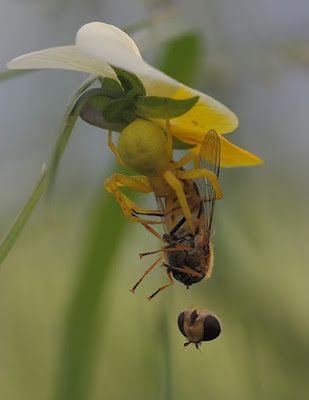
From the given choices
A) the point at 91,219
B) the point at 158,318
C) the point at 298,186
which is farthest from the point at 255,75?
the point at 158,318

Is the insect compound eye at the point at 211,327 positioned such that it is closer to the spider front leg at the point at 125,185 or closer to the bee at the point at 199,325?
the bee at the point at 199,325

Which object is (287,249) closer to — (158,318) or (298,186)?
(298,186)

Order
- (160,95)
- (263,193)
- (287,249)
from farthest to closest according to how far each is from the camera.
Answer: (287,249)
(263,193)
(160,95)

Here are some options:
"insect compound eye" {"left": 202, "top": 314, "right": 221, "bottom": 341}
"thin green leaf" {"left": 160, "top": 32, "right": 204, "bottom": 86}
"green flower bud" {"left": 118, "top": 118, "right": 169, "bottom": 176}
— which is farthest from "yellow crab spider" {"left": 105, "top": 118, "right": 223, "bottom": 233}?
"thin green leaf" {"left": 160, "top": 32, "right": 204, "bottom": 86}

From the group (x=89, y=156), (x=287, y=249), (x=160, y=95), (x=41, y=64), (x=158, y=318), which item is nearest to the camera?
(x=41, y=64)

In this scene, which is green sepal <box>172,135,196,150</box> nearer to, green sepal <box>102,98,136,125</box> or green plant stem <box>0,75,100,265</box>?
green sepal <box>102,98,136,125</box>

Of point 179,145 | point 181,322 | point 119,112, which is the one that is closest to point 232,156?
point 179,145
